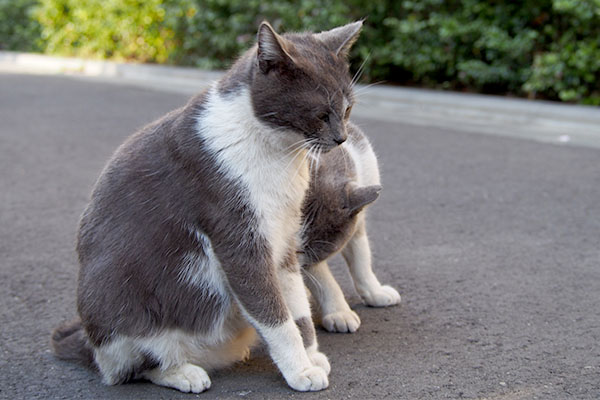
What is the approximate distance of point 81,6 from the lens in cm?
1455

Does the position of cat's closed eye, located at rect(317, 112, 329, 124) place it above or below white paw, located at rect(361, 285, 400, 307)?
above

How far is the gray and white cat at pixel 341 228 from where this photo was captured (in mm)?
3395

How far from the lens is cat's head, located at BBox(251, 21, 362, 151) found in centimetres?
282

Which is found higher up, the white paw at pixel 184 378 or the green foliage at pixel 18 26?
the white paw at pixel 184 378

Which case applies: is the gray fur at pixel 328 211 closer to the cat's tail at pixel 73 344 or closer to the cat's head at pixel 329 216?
the cat's head at pixel 329 216

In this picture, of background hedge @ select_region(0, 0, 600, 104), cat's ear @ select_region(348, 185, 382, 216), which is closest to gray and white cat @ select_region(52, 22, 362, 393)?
cat's ear @ select_region(348, 185, 382, 216)

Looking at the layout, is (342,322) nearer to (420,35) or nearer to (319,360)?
(319,360)

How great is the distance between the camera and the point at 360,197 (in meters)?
3.33

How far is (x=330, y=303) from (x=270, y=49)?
4.44 feet

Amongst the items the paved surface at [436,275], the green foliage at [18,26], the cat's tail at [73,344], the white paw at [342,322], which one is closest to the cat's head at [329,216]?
the white paw at [342,322]

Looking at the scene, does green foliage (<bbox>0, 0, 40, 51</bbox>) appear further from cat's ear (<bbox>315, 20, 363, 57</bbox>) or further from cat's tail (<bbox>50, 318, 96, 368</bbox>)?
cat's ear (<bbox>315, 20, 363, 57</bbox>)

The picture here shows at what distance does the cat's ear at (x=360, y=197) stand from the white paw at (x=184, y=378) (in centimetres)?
93

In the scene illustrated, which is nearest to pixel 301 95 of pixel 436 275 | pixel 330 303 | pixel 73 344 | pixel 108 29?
pixel 330 303

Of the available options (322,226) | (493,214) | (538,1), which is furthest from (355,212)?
(538,1)
